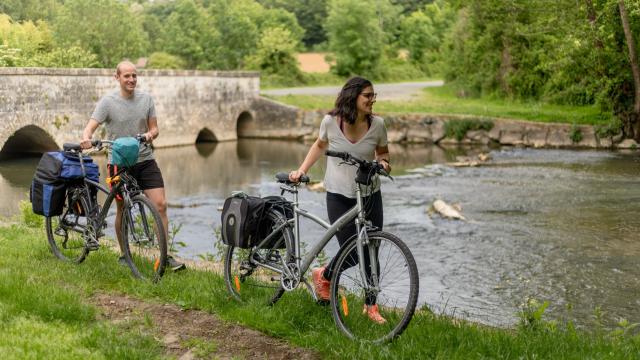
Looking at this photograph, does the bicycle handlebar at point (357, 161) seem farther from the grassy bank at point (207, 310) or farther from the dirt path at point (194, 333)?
the dirt path at point (194, 333)

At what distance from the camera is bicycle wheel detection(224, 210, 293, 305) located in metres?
5.71

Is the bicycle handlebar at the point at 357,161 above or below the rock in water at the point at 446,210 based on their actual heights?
above

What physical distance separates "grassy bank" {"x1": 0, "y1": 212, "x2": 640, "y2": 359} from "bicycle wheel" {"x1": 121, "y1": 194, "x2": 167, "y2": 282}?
5.1 inches

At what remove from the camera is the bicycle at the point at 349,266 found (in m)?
4.95

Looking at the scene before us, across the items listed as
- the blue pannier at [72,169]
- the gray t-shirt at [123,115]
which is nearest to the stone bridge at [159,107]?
the blue pannier at [72,169]

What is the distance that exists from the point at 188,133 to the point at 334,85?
56.8 feet

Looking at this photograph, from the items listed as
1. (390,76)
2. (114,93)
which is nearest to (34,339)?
(114,93)

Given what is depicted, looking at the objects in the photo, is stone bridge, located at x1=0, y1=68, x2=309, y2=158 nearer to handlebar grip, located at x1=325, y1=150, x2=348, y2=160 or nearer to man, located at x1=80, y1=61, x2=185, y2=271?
man, located at x1=80, y1=61, x2=185, y2=271

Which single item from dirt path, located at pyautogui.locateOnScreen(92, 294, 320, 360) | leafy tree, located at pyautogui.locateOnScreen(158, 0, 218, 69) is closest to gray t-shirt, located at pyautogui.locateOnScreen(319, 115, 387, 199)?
dirt path, located at pyautogui.locateOnScreen(92, 294, 320, 360)

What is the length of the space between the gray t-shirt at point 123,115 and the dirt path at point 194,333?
5.04 feet

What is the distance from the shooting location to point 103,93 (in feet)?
84.5

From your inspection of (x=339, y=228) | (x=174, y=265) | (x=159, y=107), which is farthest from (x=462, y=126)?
(x=339, y=228)

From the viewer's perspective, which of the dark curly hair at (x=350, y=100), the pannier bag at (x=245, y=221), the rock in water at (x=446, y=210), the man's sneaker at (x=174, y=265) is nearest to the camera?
the dark curly hair at (x=350, y=100)

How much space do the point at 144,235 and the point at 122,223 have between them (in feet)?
0.68
